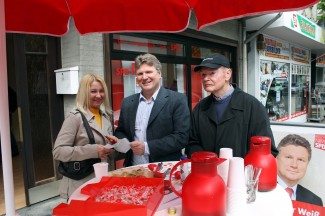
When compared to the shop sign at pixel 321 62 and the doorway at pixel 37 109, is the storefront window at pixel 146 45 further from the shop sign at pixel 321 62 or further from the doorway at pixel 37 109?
the shop sign at pixel 321 62

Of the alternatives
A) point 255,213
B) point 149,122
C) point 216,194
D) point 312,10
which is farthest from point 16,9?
point 312,10

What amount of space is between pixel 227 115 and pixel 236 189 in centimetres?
106

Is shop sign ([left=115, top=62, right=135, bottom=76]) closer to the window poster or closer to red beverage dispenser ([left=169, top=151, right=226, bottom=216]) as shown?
red beverage dispenser ([left=169, top=151, right=226, bottom=216])

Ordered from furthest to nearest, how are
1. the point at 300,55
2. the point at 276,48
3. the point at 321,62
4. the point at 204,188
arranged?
the point at 321,62
the point at 300,55
the point at 276,48
the point at 204,188

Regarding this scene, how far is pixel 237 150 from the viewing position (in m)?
2.22

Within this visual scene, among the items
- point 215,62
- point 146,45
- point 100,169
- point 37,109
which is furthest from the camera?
point 146,45

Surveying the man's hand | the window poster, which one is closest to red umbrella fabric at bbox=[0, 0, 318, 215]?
the man's hand

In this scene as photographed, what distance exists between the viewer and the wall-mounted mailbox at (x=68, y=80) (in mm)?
3684

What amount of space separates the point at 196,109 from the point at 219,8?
38.7 inches

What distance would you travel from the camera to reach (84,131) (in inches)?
91.2

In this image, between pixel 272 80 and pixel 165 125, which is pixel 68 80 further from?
pixel 272 80

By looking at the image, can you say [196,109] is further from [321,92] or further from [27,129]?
[321,92]

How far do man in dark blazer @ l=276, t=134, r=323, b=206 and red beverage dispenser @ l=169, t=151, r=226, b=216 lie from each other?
207 cm

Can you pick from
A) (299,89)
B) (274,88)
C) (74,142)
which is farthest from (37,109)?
(299,89)
